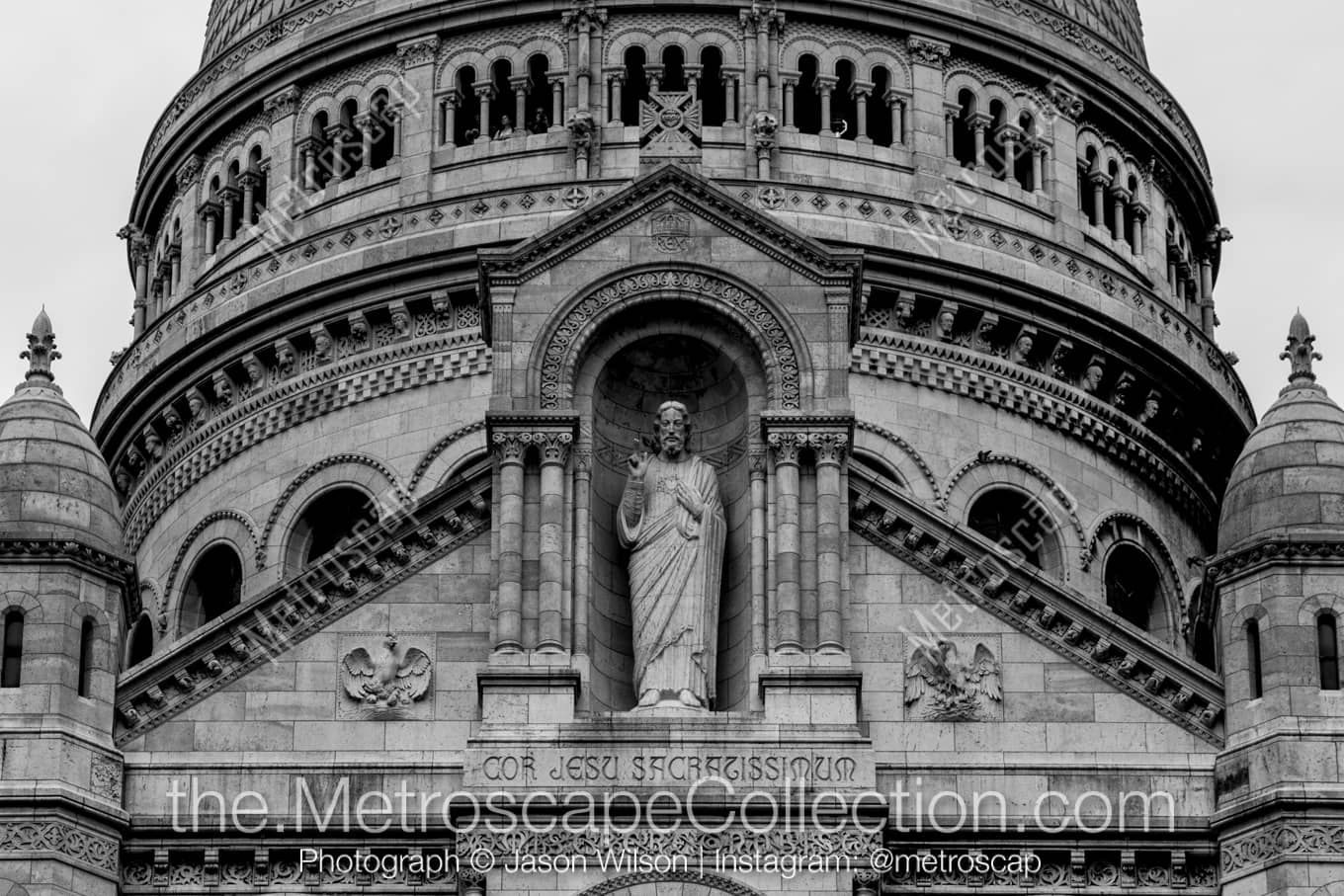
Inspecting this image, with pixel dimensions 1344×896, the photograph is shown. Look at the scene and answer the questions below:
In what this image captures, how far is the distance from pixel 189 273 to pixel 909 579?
2429 centimetres

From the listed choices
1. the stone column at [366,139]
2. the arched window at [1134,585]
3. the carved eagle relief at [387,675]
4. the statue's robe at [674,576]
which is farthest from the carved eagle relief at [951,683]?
the stone column at [366,139]

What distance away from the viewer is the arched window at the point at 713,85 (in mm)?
72750

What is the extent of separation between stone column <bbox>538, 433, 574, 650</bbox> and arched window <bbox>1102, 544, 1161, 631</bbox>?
18379mm

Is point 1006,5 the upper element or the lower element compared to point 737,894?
upper

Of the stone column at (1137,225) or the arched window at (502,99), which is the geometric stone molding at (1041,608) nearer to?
the arched window at (502,99)

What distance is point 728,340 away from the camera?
184 feet

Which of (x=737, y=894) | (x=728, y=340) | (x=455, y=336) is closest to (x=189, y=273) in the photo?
(x=455, y=336)

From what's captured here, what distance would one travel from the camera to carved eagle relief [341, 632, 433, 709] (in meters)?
53.7

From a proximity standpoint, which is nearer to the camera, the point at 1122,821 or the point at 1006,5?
the point at 1122,821

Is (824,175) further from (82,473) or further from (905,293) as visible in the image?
(82,473)

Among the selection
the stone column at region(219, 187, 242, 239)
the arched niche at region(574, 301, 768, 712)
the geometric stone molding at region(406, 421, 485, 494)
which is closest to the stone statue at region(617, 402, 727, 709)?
the arched niche at region(574, 301, 768, 712)

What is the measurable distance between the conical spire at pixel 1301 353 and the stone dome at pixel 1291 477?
309 mm

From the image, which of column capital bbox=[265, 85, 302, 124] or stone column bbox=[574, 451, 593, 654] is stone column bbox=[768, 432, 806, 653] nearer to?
stone column bbox=[574, 451, 593, 654]

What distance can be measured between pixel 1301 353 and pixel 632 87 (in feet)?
63.7
